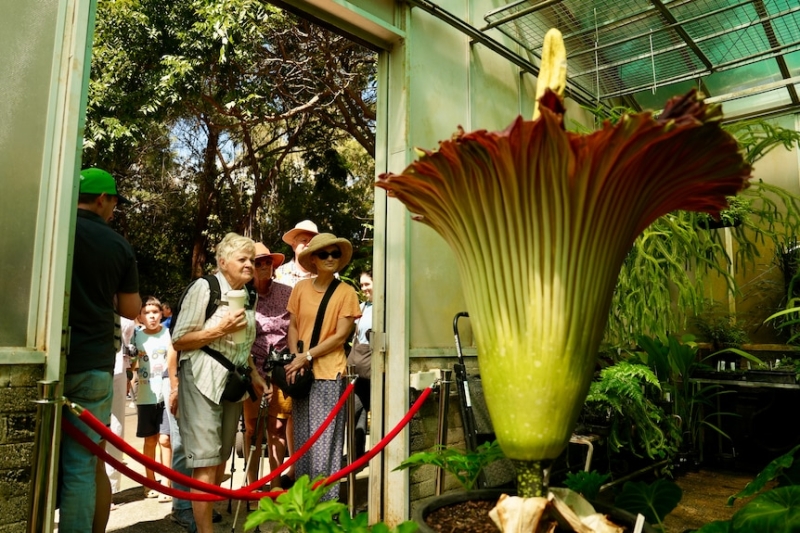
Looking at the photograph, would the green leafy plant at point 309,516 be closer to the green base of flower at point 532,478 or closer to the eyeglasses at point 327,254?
the green base of flower at point 532,478

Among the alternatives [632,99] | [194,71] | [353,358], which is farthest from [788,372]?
[194,71]

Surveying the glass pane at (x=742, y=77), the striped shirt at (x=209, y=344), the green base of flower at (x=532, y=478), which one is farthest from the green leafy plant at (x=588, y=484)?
the glass pane at (x=742, y=77)

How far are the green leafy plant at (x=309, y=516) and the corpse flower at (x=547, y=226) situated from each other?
0.23m

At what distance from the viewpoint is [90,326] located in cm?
201

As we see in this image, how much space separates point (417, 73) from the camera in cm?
308

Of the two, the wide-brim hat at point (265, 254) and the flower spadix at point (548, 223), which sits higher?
the wide-brim hat at point (265, 254)

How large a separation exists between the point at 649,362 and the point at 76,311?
3.86 metres

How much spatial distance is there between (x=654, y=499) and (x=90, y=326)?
191 cm

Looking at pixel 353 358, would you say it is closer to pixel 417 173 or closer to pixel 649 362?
pixel 649 362

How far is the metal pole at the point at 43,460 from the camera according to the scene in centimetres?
155

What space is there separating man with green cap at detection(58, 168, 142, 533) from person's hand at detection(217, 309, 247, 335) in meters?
0.39

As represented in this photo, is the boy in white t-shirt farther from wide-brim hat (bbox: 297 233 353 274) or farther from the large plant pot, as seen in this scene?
the large plant pot

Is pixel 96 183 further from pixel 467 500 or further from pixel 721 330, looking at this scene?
pixel 721 330

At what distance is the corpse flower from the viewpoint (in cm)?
63
